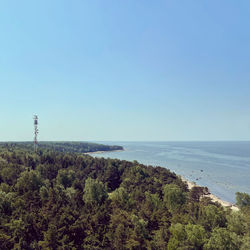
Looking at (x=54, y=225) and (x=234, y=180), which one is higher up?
(x=54, y=225)

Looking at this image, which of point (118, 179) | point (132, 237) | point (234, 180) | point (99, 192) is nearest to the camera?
point (132, 237)

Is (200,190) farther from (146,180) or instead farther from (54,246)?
(54,246)

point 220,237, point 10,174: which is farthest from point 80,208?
point 10,174

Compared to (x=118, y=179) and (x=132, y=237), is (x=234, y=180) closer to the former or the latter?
(x=118, y=179)

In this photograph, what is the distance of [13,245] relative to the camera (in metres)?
28.3

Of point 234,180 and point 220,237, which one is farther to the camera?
point 234,180

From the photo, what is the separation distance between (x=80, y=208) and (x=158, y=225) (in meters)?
17.9

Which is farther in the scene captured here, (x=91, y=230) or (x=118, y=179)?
(x=118, y=179)

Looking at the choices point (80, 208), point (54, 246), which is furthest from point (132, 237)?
point (80, 208)

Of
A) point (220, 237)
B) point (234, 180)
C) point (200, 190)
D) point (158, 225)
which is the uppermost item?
point (220, 237)

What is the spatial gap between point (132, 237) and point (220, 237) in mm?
14082

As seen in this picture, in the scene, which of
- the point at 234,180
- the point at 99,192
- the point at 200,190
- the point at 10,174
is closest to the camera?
the point at 99,192

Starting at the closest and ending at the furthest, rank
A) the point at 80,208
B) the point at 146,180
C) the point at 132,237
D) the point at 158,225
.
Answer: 1. the point at 132,237
2. the point at 158,225
3. the point at 80,208
4. the point at 146,180

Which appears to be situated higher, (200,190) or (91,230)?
(91,230)
